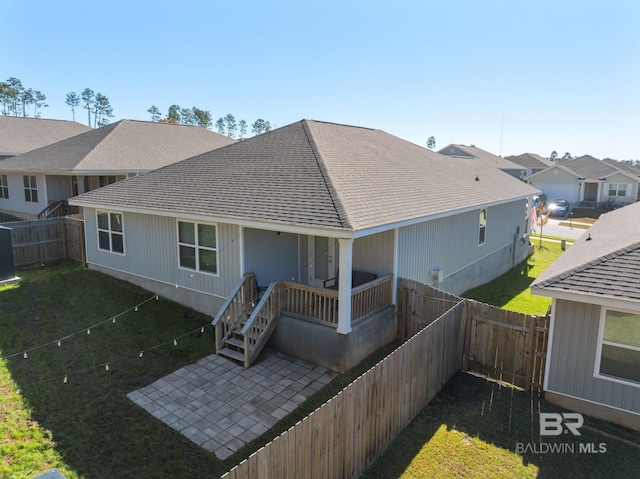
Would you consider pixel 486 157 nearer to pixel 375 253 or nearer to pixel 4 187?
pixel 375 253

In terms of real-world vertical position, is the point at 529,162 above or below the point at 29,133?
below

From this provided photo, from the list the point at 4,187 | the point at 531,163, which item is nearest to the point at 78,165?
the point at 4,187

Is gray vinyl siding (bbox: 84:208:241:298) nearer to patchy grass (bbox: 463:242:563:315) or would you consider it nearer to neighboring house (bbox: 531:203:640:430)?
neighboring house (bbox: 531:203:640:430)

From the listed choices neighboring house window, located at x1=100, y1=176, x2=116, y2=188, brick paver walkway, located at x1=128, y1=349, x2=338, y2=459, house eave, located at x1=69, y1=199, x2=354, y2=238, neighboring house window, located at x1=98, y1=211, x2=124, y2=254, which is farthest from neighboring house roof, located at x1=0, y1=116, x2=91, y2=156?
brick paver walkway, located at x1=128, y1=349, x2=338, y2=459

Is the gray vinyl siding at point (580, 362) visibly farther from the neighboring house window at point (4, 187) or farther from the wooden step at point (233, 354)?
the neighboring house window at point (4, 187)

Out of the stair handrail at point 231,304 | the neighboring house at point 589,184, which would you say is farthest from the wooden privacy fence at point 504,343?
the neighboring house at point 589,184

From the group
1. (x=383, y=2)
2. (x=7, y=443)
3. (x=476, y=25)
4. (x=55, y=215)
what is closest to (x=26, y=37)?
(x=55, y=215)

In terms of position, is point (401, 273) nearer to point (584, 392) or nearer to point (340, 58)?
point (584, 392)
